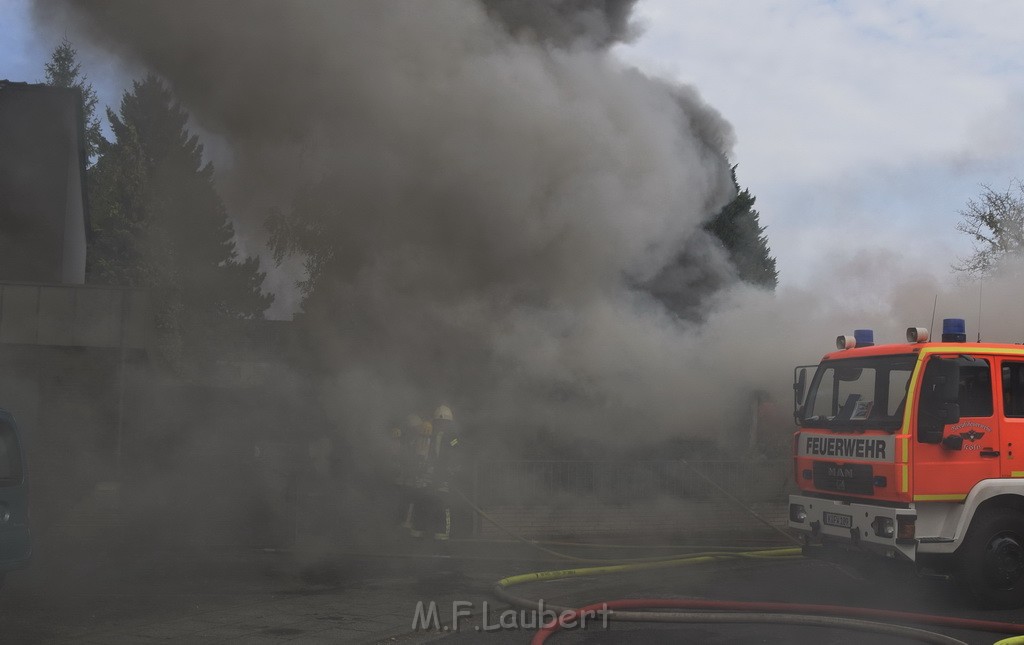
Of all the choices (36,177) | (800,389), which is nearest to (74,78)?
(36,177)

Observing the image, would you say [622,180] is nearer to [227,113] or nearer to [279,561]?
[227,113]

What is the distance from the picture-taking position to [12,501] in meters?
8.61

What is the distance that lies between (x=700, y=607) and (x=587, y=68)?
6.06 m

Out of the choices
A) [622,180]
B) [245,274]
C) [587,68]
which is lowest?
[245,274]

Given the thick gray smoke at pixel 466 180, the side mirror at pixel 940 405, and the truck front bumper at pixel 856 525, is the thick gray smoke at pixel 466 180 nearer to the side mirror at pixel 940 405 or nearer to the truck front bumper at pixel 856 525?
the truck front bumper at pixel 856 525

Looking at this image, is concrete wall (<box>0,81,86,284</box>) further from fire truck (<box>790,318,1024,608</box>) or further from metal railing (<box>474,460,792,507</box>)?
fire truck (<box>790,318,1024,608</box>)

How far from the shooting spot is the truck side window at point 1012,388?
8742 millimetres

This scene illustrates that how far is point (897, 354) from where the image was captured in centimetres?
890

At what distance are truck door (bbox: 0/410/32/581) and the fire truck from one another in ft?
24.6

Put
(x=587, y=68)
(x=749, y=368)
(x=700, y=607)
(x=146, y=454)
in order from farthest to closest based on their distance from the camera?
(x=146, y=454) → (x=749, y=368) → (x=587, y=68) → (x=700, y=607)

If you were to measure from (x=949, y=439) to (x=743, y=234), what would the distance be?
1355 cm

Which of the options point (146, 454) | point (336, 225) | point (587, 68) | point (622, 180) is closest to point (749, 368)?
point (622, 180)

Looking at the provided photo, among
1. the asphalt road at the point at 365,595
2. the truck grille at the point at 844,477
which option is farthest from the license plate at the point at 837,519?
the asphalt road at the point at 365,595

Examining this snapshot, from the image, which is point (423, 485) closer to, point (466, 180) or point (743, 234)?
point (466, 180)
